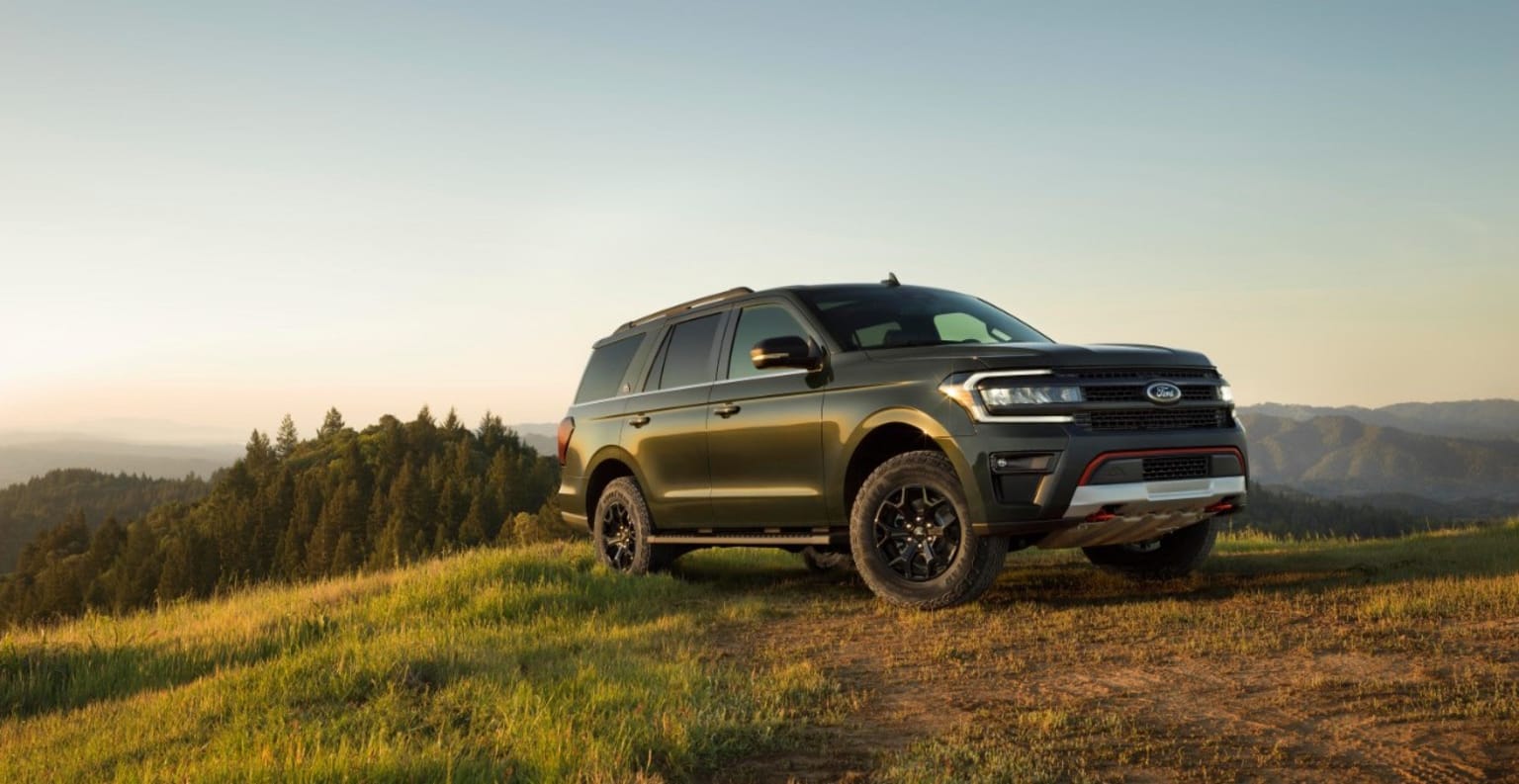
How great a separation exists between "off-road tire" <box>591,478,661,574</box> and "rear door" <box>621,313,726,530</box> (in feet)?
0.53

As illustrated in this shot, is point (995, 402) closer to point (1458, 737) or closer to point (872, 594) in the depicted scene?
point (872, 594)

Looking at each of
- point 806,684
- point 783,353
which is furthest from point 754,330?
point 806,684

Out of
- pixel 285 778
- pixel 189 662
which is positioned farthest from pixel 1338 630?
pixel 189 662

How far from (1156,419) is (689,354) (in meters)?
3.67

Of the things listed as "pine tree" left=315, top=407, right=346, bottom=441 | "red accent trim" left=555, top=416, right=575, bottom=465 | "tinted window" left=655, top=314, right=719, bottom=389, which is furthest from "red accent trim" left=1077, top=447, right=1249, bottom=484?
"pine tree" left=315, top=407, right=346, bottom=441

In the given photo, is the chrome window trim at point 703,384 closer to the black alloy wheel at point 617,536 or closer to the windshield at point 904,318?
the windshield at point 904,318

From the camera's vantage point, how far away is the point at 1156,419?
6352 millimetres

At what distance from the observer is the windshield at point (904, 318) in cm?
735

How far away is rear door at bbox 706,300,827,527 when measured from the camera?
7.23 meters

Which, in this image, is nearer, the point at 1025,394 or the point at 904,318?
the point at 1025,394

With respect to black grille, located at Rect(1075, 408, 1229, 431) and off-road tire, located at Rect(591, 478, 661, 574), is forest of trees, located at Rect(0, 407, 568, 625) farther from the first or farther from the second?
black grille, located at Rect(1075, 408, 1229, 431)

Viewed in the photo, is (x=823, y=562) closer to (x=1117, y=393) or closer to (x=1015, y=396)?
(x=1015, y=396)

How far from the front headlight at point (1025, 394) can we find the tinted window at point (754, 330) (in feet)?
5.95

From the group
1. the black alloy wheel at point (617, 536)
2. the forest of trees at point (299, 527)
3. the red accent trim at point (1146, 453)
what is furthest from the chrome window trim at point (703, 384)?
the forest of trees at point (299, 527)
